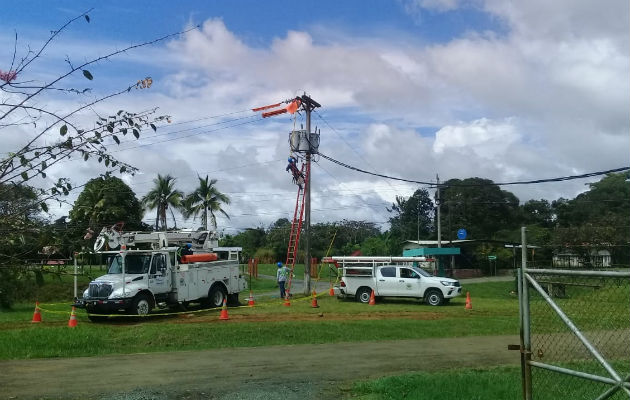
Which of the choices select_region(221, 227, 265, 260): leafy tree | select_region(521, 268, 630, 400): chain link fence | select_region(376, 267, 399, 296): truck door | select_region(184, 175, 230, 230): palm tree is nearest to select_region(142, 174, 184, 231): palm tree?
select_region(184, 175, 230, 230): palm tree

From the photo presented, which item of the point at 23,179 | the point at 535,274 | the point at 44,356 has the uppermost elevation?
the point at 23,179

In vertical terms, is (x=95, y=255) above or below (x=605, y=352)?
above

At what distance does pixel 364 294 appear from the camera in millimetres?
26797

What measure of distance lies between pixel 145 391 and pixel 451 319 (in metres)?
12.1

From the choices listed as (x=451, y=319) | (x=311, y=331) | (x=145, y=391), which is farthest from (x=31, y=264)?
(x=451, y=319)

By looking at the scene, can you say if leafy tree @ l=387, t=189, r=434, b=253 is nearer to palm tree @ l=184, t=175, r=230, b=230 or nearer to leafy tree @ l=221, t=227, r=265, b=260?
leafy tree @ l=221, t=227, r=265, b=260

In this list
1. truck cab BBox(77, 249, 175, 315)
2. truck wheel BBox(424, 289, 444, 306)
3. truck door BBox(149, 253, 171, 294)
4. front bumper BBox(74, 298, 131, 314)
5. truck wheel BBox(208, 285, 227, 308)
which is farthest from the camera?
truck wheel BBox(424, 289, 444, 306)

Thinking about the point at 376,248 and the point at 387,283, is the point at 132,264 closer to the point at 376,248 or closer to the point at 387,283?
the point at 387,283

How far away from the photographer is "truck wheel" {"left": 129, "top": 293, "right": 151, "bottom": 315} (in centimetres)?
2005

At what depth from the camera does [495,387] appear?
8.44m

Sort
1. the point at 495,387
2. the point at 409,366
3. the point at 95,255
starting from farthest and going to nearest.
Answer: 1. the point at 409,366
2. the point at 495,387
3. the point at 95,255

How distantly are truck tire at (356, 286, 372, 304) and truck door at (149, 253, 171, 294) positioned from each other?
8856 millimetres

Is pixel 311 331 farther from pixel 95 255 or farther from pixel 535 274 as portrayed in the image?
pixel 95 255

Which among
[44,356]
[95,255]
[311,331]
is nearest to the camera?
[95,255]
